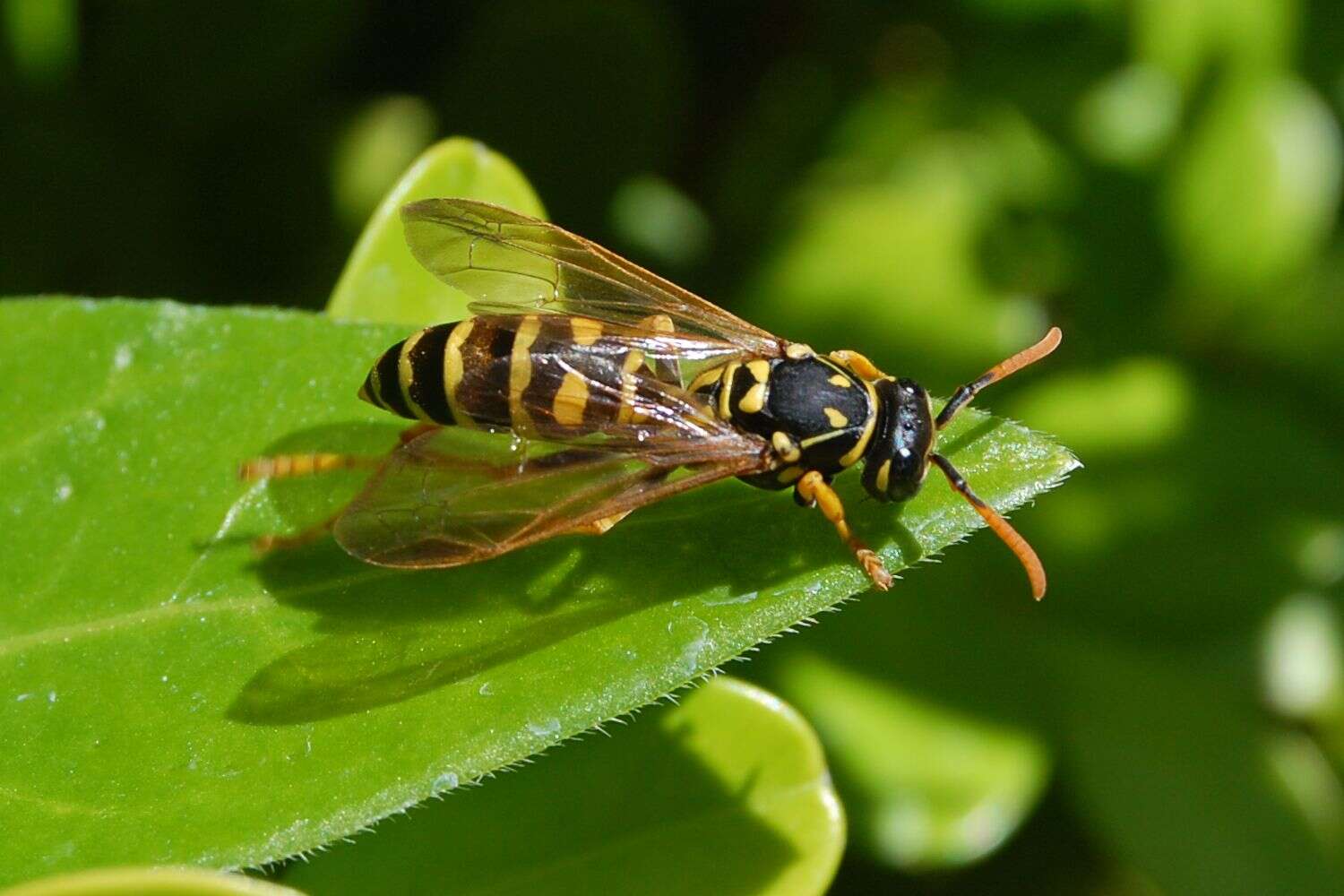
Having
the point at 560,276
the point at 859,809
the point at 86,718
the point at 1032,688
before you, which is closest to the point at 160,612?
the point at 86,718

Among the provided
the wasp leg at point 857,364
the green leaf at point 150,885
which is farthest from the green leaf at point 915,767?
the green leaf at point 150,885

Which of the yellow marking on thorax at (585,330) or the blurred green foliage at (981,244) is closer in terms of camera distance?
the yellow marking on thorax at (585,330)

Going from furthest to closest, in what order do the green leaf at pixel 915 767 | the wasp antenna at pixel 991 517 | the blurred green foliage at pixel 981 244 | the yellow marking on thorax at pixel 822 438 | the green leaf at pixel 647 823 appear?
the blurred green foliage at pixel 981 244, the green leaf at pixel 915 767, the yellow marking on thorax at pixel 822 438, the green leaf at pixel 647 823, the wasp antenna at pixel 991 517

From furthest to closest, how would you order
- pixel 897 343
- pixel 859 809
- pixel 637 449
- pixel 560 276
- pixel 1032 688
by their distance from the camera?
pixel 897 343 < pixel 1032 688 < pixel 859 809 < pixel 560 276 < pixel 637 449

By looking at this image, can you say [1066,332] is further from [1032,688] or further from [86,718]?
[86,718]

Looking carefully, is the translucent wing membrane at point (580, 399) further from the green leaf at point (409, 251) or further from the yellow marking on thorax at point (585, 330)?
the green leaf at point (409, 251)

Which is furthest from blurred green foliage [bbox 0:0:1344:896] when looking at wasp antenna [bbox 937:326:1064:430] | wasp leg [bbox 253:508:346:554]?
wasp leg [bbox 253:508:346:554]

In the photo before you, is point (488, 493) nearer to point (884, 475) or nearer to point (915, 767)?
point (884, 475)
